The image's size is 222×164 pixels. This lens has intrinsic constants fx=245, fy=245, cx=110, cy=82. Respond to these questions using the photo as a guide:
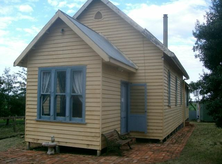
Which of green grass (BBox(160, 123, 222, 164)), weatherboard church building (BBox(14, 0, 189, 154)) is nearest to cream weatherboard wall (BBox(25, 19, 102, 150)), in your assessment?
weatherboard church building (BBox(14, 0, 189, 154))

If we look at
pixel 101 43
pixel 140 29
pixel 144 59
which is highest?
pixel 140 29

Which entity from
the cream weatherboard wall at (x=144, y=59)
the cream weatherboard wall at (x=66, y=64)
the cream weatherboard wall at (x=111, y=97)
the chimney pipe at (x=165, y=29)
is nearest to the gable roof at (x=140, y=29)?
the cream weatherboard wall at (x=144, y=59)

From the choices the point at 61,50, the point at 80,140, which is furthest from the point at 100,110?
the point at 61,50

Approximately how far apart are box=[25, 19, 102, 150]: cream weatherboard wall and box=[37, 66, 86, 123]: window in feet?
0.63

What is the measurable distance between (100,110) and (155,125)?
352 centimetres

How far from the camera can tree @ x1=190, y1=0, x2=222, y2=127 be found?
739 cm

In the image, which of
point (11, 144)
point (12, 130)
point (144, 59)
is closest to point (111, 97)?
point (144, 59)

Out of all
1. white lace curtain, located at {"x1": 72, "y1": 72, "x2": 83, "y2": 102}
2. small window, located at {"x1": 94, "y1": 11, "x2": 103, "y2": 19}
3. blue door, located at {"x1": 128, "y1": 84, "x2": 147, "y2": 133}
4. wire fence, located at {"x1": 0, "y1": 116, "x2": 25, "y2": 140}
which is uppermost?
small window, located at {"x1": 94, "y1": 11, "x2": 103, "y2": 19}

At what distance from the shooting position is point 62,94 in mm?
8531

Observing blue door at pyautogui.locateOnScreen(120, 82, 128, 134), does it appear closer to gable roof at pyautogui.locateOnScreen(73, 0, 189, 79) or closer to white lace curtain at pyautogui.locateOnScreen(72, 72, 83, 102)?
gable roof at pyautogui.locateOnScreen(73, 0, 189, 79)

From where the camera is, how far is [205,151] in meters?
8.82

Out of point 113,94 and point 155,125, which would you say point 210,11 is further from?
point 155,125

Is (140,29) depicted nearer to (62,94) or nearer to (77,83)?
(77,83)

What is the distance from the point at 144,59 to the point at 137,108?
7.18 ft
